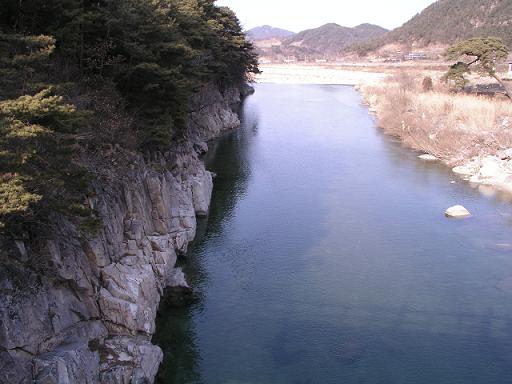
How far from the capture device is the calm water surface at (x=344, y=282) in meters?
13.6

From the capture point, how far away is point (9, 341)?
950cm

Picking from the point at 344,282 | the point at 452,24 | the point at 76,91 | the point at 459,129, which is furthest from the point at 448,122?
the point at 452,24

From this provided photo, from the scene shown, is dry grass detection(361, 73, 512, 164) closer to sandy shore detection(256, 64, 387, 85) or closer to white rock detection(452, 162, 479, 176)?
white rock detection(452, 162, 479, 176)

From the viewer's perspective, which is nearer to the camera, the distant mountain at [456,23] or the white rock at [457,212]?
the white rock at [457,212]

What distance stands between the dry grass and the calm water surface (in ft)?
10.3

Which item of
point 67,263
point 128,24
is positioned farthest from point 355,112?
point 67,263

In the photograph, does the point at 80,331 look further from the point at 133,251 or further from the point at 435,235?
the point at 435,235

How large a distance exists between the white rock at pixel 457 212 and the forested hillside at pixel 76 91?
1325 cm

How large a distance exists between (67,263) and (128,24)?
9.97 metres

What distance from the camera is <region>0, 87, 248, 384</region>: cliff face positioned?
9.90 meters

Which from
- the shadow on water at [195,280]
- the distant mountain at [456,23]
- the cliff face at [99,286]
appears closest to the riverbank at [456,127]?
the shadow on water at [195,280]

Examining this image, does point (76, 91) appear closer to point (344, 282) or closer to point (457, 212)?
point (344, 282)

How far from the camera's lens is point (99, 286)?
13.0 m

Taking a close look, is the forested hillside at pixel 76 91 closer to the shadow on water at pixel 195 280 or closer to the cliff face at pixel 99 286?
the cliff face at pixel 99 286
